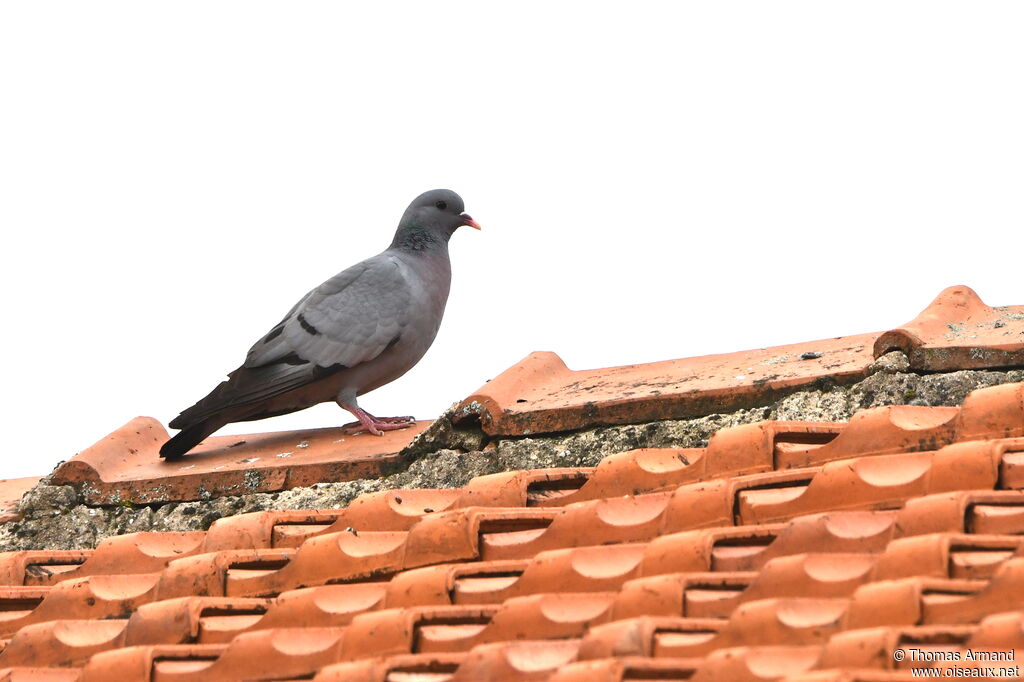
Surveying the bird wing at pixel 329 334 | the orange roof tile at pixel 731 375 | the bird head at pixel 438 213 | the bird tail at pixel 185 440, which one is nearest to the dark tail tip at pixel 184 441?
the bird tail at pixel 185 440

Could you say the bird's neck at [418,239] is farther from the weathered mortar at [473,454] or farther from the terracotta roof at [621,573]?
the terracotta roof at [621,573]

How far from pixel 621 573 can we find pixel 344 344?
355cm

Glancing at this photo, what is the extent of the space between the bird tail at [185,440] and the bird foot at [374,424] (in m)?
0.51

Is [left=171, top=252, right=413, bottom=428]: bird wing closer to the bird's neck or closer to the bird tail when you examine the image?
the bird tail

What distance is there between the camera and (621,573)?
2.78m

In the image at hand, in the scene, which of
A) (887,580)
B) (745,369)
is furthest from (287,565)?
(745,369)

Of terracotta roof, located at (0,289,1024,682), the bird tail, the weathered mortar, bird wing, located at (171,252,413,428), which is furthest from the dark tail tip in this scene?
terracotta roof, located at (0,289,1024,682)

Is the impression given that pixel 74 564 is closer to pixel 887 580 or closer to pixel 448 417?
pixel 448 417

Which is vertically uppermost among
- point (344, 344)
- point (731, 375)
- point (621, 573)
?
point (344, 344)

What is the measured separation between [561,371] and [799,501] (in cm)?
240

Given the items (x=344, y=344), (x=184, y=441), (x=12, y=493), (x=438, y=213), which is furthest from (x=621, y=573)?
(x=438, y=213)

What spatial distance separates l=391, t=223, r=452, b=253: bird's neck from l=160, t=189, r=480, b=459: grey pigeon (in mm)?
71

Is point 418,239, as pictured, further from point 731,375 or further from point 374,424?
point 731,375

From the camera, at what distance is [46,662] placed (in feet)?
10.6
